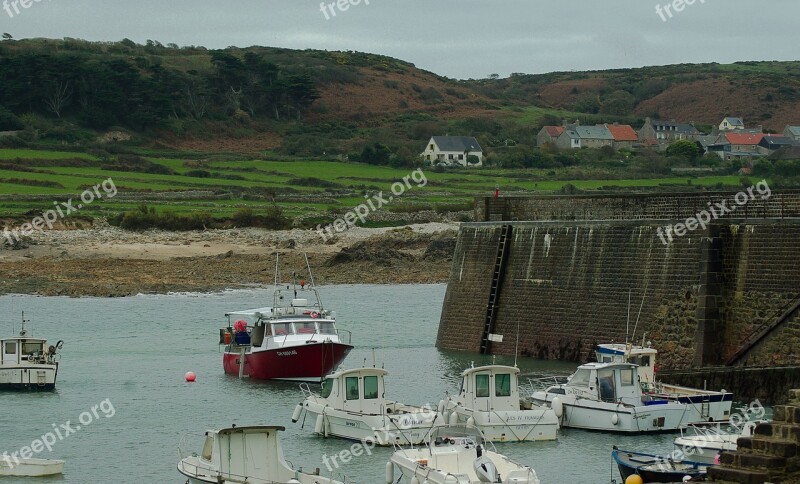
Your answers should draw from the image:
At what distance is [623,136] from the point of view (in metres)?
166

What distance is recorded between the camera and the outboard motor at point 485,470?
77.4 feet

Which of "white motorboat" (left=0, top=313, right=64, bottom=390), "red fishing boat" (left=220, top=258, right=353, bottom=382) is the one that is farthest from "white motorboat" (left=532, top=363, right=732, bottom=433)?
"white motorboat" (left=0, top=313, right=64, bottom=390)

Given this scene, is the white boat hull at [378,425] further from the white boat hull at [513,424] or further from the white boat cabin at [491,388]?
the white boat cabin at [491,388]

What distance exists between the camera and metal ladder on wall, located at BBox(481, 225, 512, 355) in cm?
4494

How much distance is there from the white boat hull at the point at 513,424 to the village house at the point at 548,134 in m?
126

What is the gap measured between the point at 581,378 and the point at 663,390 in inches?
71.4

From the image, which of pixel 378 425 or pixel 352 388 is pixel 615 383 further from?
pixel 352 388

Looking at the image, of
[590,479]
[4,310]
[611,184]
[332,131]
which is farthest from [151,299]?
[332,131]

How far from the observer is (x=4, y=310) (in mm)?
60125

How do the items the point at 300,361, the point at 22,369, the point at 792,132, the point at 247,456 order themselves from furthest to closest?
the point at 792,132 < the point at 300,361 < the point at 22,369 < the point at 247,456

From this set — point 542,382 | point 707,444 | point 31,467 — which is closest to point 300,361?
point 542,382

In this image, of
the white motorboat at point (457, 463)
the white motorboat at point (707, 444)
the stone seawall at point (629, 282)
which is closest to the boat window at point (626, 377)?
the stone seawall at point (629, 282)

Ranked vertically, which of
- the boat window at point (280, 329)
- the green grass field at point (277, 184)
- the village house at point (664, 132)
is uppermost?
the village house at point (664, 132)

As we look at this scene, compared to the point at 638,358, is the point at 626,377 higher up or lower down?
lower down
